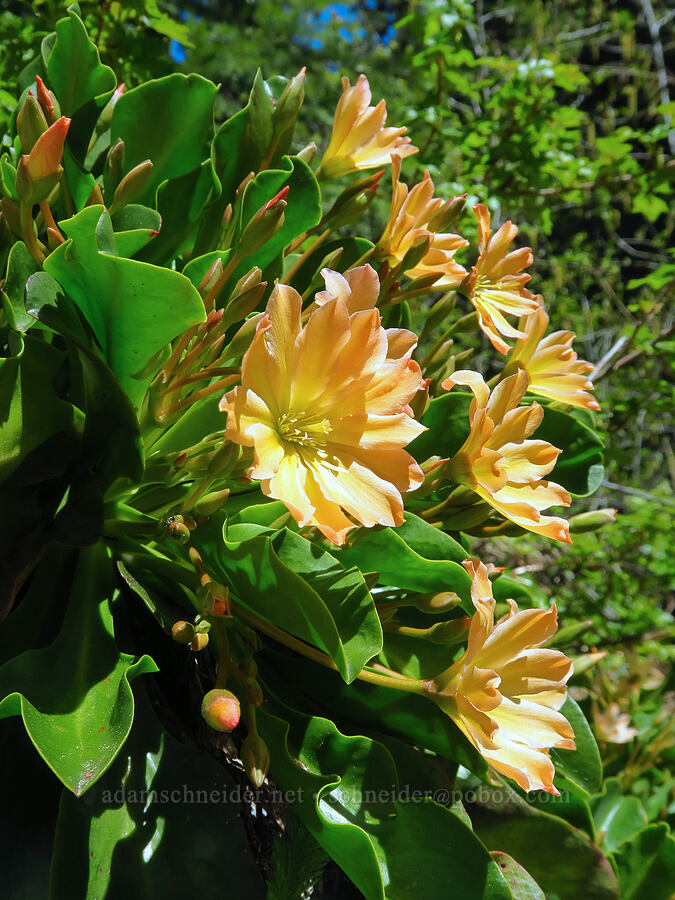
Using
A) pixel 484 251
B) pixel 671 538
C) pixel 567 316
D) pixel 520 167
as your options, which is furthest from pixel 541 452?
pixel 567 316

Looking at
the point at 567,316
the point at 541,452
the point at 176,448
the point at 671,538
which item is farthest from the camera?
the point at 567,316

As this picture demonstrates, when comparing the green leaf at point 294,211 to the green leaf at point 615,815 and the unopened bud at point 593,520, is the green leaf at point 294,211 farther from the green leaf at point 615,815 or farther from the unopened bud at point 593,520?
the green leaf at point 615,815

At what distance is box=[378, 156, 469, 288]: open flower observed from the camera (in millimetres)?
1106

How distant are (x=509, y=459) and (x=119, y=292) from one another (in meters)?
0.50

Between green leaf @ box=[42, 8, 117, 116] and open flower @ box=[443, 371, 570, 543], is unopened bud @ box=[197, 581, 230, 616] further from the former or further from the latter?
green leaf @ box=[42, 8, 117, 116]

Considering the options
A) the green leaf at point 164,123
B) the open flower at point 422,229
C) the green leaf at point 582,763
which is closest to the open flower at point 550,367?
the open flower at point 422,229

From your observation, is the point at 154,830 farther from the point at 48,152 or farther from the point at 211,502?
the point at 48,152

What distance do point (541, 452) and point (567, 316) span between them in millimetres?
3418

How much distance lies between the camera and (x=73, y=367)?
1.03 m

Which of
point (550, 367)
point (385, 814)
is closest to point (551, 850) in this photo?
point (385, 814)

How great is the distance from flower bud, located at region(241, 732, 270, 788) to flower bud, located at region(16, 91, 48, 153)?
0.74 meters

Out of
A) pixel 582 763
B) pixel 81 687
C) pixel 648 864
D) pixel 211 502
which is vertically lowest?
pixel 648 864

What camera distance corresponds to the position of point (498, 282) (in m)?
1.22

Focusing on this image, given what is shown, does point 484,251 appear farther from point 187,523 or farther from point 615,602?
point 615,602
